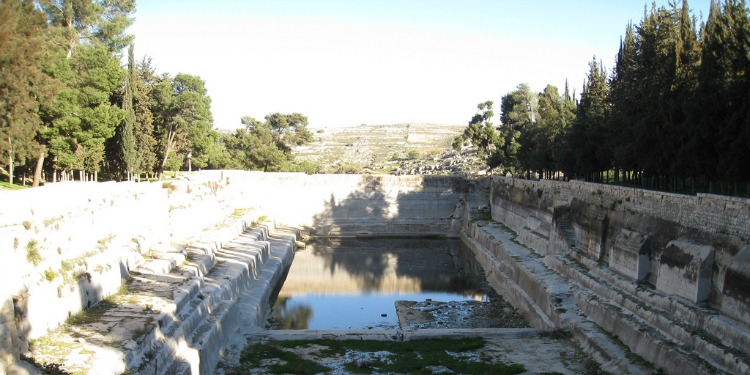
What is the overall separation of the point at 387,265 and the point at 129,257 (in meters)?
18.4

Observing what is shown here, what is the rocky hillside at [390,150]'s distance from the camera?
91062mm

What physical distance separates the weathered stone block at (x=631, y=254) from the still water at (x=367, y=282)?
730 centimetres

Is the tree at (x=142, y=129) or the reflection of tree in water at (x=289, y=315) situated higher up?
the tree at (x=142, y=129)

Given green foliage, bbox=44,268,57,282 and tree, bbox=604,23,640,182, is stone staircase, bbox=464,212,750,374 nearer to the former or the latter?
tree, bbox=604,23,640,182

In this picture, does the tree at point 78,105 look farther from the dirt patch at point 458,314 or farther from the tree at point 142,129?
the dirt patch at point 458,314

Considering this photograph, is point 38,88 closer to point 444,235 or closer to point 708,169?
point 708,169

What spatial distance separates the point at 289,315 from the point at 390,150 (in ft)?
363

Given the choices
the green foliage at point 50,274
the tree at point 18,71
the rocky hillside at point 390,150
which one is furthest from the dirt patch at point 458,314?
the rocky hillside at point 390,150

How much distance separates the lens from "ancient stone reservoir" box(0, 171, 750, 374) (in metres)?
11.0

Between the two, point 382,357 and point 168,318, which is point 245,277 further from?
point 168,318

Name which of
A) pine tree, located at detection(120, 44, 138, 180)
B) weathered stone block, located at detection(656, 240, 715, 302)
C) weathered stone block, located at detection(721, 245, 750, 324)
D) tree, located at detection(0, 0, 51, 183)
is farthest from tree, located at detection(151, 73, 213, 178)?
weathered stone block, located at detection(721, 245, 750, 324)

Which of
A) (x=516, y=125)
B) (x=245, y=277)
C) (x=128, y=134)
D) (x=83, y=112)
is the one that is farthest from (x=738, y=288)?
(x=516, y=125)

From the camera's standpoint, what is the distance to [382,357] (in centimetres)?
1557

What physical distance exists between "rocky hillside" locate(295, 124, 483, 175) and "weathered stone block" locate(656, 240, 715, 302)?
2477 inches
